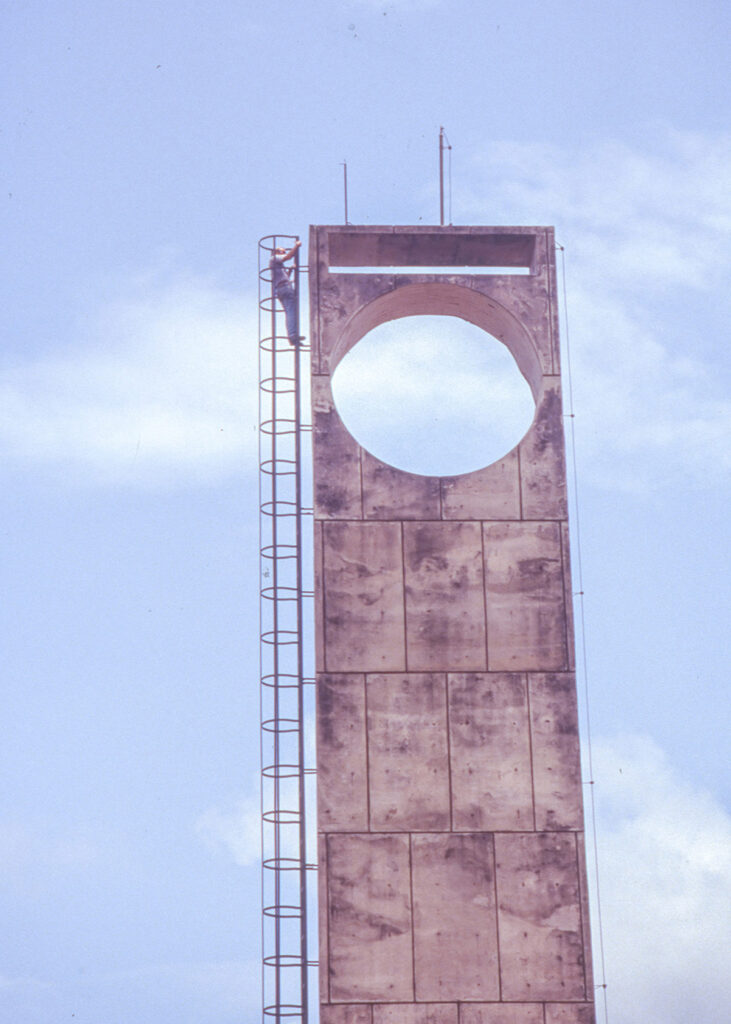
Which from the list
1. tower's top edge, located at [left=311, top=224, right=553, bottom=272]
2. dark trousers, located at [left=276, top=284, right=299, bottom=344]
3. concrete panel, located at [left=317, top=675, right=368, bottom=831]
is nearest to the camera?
concrete panel, located at [left=317, top=675, right=368, bottom=831]

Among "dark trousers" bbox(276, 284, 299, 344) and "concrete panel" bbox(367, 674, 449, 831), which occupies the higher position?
"dark trousers" bbox(276, 284, 299, 344)

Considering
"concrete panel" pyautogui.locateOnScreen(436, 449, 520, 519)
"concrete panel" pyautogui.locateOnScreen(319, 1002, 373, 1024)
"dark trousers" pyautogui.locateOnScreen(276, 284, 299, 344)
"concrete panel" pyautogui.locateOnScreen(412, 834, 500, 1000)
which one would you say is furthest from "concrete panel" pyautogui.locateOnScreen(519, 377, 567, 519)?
"concrete panel" pyautogui.locateOnScreen(319, 1002, 373, 1024)

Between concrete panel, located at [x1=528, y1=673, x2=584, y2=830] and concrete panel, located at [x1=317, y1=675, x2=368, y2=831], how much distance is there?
2.54 meters

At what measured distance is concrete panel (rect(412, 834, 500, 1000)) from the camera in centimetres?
2575

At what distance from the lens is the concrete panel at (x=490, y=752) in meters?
26.4

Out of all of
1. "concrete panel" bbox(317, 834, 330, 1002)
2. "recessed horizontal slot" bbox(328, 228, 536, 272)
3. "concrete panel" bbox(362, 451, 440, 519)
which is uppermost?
"recessed horizontal slot" bbox(328, 228, 536, 272)

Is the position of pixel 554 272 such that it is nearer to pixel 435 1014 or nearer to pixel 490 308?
pixel 490 308

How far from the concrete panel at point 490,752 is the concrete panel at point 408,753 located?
194mm

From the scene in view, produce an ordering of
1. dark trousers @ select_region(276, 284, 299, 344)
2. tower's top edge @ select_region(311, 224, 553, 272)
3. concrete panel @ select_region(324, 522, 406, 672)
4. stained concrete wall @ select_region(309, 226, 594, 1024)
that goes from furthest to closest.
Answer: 1. dark trousers @ select_region(276, 284, 299, 344)
2. tower's top edge @ select_region(311, 224, 553, 272)
3. concrete panel @ select_region(324, 522, 406, 672)
4. stained concrete wall @ select_region(309, 226, 594, 1024)

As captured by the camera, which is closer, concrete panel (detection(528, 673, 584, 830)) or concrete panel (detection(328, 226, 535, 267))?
concrete panel (detection(528, 673, 584, 830))

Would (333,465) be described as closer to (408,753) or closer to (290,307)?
(290,307)

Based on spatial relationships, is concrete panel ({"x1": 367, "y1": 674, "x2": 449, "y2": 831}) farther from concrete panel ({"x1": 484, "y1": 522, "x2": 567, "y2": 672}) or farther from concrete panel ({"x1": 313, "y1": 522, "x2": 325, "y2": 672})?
concrete panel ({"x1": 484, "y1": 522, "x2": 567, "y2": 672})

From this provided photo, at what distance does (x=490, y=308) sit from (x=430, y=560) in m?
4.47

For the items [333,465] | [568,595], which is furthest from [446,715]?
[333,465]
